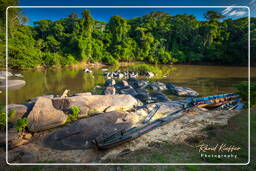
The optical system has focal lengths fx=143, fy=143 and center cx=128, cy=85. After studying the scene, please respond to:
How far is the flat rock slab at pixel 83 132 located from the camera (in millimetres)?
4512

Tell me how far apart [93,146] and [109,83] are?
9976 millimetres

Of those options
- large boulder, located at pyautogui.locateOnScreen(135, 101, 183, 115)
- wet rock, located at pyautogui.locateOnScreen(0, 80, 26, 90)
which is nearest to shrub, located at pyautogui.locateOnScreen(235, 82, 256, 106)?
large boulder, located at pyautogui.locateOnScreen(135, 101, 183, 115)

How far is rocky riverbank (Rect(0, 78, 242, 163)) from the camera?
4086mm

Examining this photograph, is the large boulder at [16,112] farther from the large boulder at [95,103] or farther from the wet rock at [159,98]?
the wet rock at [159,98]

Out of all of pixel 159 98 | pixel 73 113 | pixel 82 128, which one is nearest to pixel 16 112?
pixel 73 113

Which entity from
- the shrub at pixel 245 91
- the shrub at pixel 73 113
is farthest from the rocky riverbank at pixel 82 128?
the shrub at pixel 245 91

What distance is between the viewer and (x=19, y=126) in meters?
5.20

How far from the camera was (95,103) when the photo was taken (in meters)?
7.63

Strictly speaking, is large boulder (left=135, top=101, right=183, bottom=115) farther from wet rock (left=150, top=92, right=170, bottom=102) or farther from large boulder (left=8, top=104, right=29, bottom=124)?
large boulder (left=8, top=104, right=29, bottom=124)

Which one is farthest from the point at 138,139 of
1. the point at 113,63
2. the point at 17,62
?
the point at 113,63

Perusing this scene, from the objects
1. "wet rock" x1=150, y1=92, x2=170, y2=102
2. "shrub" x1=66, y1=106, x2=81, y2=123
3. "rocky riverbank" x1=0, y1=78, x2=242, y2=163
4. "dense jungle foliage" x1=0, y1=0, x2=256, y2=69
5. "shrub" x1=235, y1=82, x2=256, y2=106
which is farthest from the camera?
"dense jungle foliage" x1=0, y1=0, x2=256, y2=69

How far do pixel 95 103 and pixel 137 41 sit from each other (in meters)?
27.5

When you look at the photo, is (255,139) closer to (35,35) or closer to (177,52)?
(177,52)

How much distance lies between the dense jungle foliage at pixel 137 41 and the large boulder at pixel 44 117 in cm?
2220
